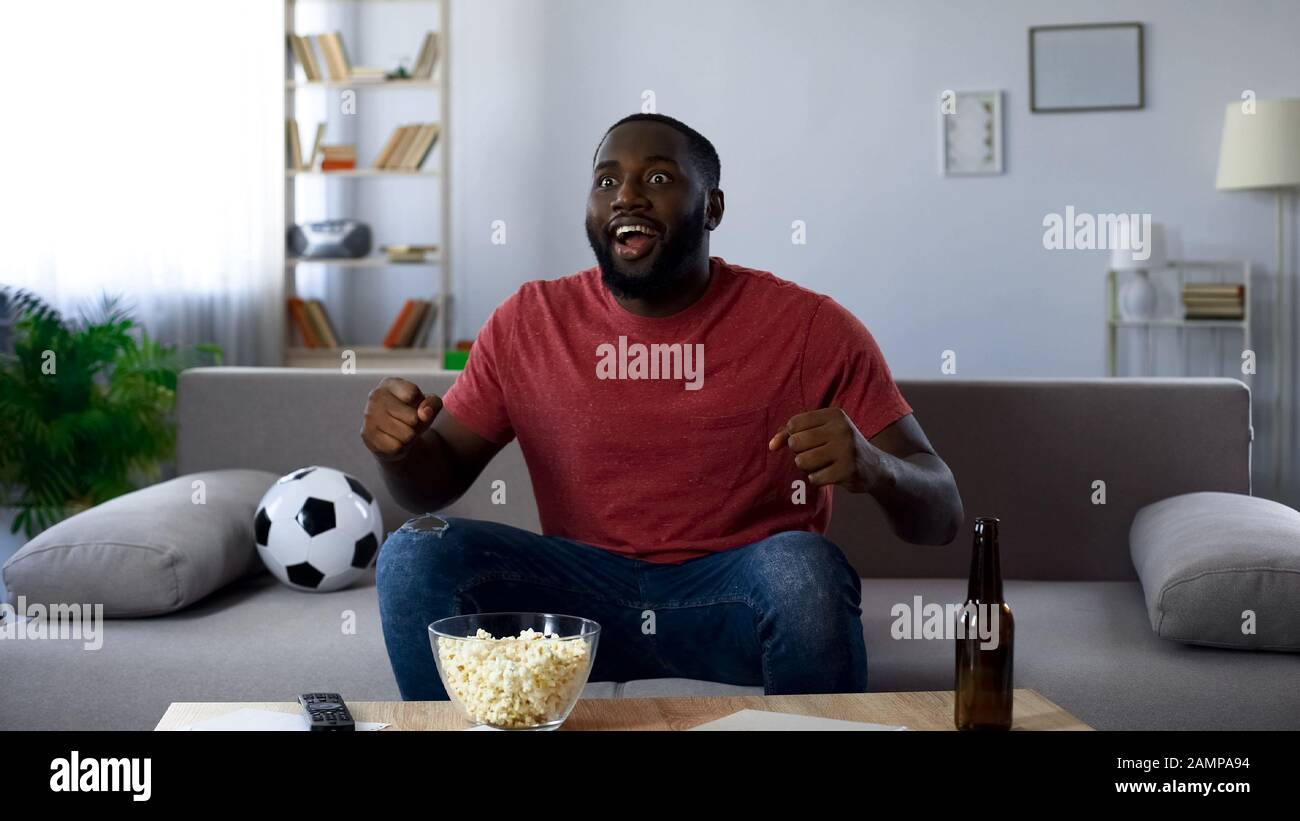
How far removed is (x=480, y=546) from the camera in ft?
5.38

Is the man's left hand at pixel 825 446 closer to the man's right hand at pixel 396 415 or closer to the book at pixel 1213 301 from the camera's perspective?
the man's right hand at pixel 396 415

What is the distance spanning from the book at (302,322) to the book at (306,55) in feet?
2.67

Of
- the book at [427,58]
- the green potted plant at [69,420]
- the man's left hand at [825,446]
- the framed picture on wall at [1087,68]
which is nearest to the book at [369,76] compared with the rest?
the book at [427,58]

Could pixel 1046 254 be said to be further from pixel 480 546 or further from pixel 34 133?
pixel 480 546

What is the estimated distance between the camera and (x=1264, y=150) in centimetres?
457

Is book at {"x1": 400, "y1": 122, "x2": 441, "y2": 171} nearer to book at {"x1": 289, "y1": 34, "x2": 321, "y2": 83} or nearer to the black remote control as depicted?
book at {"x1": 289, "y1": 34, "x2": 321, "y2": 83}

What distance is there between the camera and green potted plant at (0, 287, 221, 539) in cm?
346

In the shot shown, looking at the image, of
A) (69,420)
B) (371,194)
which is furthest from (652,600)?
(371,194)

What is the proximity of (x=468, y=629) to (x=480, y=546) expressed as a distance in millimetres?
395

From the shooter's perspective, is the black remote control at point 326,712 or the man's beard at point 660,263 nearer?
the black remote control at point 326,712

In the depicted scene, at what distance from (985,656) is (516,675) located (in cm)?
41

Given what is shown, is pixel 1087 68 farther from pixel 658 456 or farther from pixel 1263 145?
pixel 658 456

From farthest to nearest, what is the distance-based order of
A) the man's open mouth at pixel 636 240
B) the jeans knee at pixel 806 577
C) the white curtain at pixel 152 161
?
1. the white curtain at pixel 152 161
2. the man's open mouth at pixel 636 240
3. the jeans knee at pixel 806 577

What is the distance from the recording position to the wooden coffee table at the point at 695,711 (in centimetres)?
119
